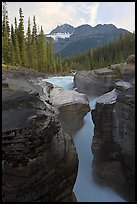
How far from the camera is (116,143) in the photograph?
34.8 ft

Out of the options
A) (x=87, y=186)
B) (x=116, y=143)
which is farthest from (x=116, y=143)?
(x=87, y=186)

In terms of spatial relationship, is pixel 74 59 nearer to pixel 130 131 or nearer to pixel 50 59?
pixel 50 59

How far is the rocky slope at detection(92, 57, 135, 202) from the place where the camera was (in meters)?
9.30

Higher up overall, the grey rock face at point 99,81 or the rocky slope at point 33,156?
the grey rock face at point 99,81

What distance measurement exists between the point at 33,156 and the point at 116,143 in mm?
5870

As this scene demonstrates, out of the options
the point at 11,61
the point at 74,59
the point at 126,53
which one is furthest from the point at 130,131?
the point at 74,59

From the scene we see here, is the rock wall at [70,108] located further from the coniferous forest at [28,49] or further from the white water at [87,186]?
the coniferous forest at [28,49]

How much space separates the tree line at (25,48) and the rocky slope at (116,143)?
29.3 m

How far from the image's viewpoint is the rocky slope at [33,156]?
5.47 metres

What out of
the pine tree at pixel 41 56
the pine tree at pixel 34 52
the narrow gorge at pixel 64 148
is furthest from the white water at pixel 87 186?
the pine tree at pixel 41 56

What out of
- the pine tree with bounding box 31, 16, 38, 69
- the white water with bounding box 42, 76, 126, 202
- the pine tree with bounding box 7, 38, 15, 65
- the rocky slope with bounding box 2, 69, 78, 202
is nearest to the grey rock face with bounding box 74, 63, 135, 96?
the white water with bounding box 42, 76, 126, 202

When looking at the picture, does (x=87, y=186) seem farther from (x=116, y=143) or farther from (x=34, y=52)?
(x=34, y=52)

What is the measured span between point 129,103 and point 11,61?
32.4 m

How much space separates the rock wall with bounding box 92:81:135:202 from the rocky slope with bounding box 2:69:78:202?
318 centimetres
